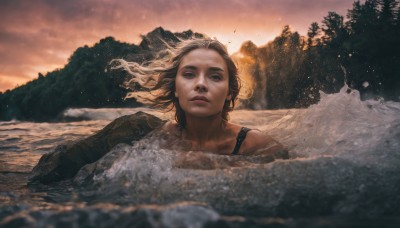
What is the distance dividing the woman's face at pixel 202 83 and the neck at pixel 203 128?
9.6 inches

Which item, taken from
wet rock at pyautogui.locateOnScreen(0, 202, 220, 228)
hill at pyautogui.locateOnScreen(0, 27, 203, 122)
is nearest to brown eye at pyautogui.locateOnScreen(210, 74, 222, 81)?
wet rock at pyautogui.locateOnScreen(0, 202, 220, 228)

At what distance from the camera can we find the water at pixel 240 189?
7.27ft

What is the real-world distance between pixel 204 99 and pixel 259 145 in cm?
93

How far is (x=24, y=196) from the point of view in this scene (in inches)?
126

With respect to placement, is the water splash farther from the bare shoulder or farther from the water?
the bare shoulder

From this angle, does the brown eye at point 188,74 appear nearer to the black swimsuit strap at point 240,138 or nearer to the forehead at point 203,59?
the forehead at point 203,59

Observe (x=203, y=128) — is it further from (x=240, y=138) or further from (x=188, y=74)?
(x=188, y=74)

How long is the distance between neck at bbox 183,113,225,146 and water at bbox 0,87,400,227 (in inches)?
18.1

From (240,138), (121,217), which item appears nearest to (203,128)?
(240,138)

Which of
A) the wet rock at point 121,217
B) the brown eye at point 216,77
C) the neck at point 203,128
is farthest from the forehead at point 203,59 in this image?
the wet rock at point 121,217

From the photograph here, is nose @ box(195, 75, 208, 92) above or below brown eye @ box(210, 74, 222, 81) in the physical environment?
below

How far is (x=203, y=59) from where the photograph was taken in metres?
4.32

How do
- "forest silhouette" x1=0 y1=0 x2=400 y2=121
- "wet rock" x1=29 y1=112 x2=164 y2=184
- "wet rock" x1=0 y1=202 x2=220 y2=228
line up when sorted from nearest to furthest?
"wet rock" x1=0 y1=202 x2=220 y2=228
"wet rock" x1=29 y1=112 x2=164 y2=184
"forest silhouette" x1=0 y1=0 x2=400 y2=121

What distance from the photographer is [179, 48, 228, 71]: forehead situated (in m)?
4.27
